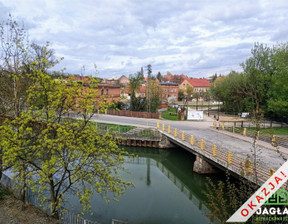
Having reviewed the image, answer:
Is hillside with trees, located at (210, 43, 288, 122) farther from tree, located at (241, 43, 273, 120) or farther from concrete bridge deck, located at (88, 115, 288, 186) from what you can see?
concrete bridge deck, located at (88, 115, 288, 186)

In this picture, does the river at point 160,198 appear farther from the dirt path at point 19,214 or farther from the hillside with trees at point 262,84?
the hillside with trees at point 262,84

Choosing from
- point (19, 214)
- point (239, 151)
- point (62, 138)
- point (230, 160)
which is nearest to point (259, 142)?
point (239, 151)

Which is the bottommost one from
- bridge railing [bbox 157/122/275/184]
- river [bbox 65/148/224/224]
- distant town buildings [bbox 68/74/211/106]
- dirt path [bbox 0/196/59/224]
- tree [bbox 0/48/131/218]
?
river [bbox 65/148/224/224]

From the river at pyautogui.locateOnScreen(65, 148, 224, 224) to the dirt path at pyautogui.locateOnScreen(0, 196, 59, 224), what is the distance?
2.63 m

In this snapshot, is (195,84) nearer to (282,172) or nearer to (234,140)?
(234,140)

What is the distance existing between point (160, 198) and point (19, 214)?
8.55 metres

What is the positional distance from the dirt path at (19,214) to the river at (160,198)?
2.63 m

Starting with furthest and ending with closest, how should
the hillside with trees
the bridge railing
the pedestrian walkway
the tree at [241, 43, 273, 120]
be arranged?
the tree at [241, 43, 273, 120], the hillside with trees, the pedestrian walkway, the bridge railing

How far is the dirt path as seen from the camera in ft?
30.6

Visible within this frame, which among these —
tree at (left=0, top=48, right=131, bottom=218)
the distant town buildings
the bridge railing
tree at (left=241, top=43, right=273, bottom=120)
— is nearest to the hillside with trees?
tree at (left=241, top=43, right=273, bottom=120)

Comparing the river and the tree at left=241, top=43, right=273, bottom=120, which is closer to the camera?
the river

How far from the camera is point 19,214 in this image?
9.84m

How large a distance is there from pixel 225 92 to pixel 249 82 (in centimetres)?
712

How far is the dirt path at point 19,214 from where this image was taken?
9.31 metres
